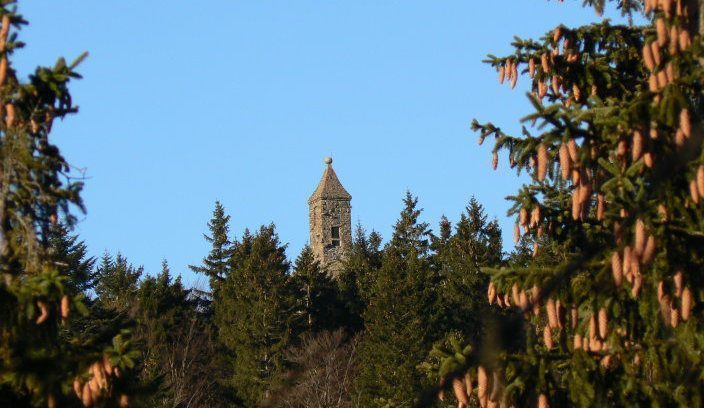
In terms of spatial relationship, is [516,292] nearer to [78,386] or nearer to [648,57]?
[648,57]

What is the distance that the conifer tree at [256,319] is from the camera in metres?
57.8

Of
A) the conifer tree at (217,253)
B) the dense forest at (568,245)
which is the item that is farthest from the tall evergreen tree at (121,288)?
the dense forest at (568,245)

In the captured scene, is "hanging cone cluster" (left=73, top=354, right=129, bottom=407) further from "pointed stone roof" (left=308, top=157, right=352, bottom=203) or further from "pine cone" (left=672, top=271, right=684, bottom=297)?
"pointed stone roof" (left=308, top=157, right=352, bottom=203)

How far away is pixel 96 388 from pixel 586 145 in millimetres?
4440

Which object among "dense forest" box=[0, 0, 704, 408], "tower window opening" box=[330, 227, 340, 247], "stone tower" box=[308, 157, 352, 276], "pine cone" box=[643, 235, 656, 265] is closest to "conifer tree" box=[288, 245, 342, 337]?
"stone tower" box=[308, 157, 352, 276]

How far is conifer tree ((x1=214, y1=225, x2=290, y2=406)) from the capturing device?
57.8m

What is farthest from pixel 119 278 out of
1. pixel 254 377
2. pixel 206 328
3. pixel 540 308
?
pixel 540 308

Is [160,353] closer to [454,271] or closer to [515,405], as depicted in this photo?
[454,271]

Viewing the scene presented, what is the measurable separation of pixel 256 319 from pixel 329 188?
173ft

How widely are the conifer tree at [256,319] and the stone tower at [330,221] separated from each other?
4033cm

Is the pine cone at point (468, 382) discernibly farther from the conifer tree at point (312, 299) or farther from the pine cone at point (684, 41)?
the conifer tree at point (312, 299)

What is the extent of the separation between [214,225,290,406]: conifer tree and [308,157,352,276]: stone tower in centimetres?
4033

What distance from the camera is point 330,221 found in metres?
111

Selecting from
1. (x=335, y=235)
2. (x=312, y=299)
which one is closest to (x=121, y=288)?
(x=312, y=299)
